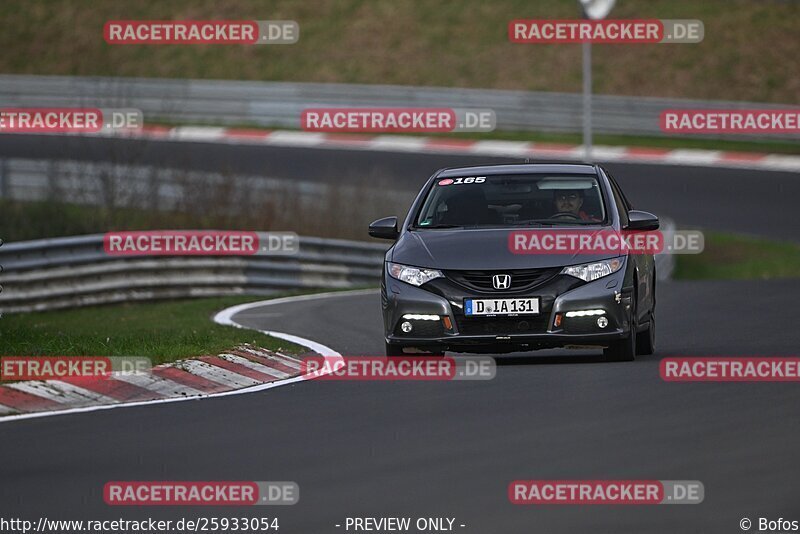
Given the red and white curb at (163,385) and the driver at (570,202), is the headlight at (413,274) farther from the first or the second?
the driver at (570,202)

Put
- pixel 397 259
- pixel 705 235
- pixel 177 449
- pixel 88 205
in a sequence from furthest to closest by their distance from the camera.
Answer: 1. pixel 705 235
2. pixel 88 205
3. pixel 397 259
4. pixel 177 449

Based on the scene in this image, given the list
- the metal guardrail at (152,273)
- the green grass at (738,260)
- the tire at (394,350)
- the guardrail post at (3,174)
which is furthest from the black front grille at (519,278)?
the guardrail post at (3,174)

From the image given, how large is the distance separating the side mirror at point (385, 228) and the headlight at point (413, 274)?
491 millimetres

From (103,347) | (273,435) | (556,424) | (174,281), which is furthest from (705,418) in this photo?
(174,281)

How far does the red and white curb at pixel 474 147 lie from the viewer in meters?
37.7

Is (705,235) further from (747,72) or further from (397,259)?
(397,259)

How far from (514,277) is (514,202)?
1175 millimetres

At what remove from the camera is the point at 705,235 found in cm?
3086

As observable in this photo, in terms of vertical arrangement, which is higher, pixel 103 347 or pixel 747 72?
pixel 747 72

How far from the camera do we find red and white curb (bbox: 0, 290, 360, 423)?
449 inches

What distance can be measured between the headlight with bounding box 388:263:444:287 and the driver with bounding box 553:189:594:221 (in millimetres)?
1251

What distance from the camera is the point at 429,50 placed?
47531mm

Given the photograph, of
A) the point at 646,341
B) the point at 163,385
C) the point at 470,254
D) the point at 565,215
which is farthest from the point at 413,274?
the point at 646,341

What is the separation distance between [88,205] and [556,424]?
57.3 ft
